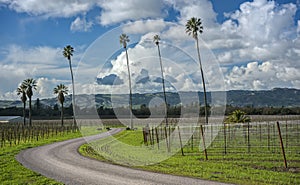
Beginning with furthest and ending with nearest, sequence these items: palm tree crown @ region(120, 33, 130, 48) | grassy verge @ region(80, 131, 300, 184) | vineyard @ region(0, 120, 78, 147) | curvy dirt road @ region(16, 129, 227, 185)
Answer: vineyard @ region(0, 120, 78, 147) < palm tree crown @ region(120, 33, 130, 48) < curvy dirt road @ region(16, 129, 227, 185) < grassy verge @ region(80, 131, 300, 184)

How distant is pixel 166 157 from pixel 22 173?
921 centimetres

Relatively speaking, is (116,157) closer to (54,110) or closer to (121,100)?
(121,100)

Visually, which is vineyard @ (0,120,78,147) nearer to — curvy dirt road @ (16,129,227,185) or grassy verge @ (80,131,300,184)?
curvy dirt road @ (16,129,227,185)

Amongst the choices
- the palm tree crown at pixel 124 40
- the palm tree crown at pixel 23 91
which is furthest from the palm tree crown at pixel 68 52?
the palm tree crown at pixel 124 40

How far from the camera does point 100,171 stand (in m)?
17.0

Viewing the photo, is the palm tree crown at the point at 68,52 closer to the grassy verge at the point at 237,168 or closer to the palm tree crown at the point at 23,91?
the palm tree crown at the point at 23,91

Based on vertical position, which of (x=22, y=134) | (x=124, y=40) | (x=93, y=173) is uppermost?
(x=124, y=40)

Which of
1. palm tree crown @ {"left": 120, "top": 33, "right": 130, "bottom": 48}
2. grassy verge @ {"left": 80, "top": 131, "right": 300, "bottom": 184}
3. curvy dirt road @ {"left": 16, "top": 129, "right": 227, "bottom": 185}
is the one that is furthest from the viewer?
palm tree crown @ {"left": 120, "top": 33, "right": 130, "bottom": 48}

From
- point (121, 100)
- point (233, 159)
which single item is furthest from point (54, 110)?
point (233, 159)

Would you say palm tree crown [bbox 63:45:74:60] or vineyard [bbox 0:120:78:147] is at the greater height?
palm tree crown [bbox 63:45:74:60]

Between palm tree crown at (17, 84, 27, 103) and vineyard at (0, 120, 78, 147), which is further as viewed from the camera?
palm tree crown at (17, 84, 27, 103)

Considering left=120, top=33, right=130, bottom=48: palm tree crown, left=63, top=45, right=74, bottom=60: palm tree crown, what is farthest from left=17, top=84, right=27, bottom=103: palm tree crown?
left=120, top=33, right=130, bottom=48: palm tree crown

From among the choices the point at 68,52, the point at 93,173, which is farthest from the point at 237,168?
the point at 68,52

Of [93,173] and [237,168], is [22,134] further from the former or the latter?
[237,168]
